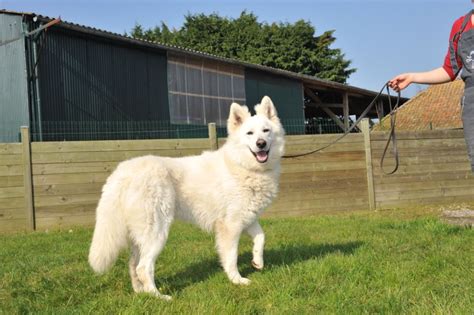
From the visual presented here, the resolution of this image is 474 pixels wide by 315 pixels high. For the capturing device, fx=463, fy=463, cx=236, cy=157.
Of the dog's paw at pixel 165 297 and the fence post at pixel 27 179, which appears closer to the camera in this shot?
the dog's paw at pixel 165 297

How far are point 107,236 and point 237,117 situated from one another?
1.92 meters

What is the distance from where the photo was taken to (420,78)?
13.8 ft

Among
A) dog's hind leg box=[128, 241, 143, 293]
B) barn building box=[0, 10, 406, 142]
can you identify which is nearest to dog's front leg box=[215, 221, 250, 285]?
dog's hind leg box=[128, 241, 143, 293]

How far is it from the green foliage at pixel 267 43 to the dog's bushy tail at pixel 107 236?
34.9 m

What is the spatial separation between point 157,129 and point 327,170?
8238 millimetres

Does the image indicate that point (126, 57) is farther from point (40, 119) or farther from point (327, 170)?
point (327, 170)

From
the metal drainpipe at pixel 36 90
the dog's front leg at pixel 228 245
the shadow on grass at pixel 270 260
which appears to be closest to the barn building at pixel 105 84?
the metal drainpipe at pixel 36 90

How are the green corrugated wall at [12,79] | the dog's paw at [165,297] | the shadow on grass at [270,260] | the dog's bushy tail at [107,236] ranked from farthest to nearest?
the green corrugated wall at [12,79], the shadow on grass at [270,260], the dog's bushy tail at [107,236], the dog's paw at [165,297]

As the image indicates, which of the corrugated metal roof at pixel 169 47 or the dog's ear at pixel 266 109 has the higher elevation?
the corrugated metal roof at pixel 169 47

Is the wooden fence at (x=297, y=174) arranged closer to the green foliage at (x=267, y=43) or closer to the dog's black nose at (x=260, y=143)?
the dog's black nose at (x=260, y=143)

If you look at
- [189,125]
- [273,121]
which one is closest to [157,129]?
[189,125]

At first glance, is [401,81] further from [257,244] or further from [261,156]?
[257,244]

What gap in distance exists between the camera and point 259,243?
4836 millimetres

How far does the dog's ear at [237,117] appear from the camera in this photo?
199 inches
